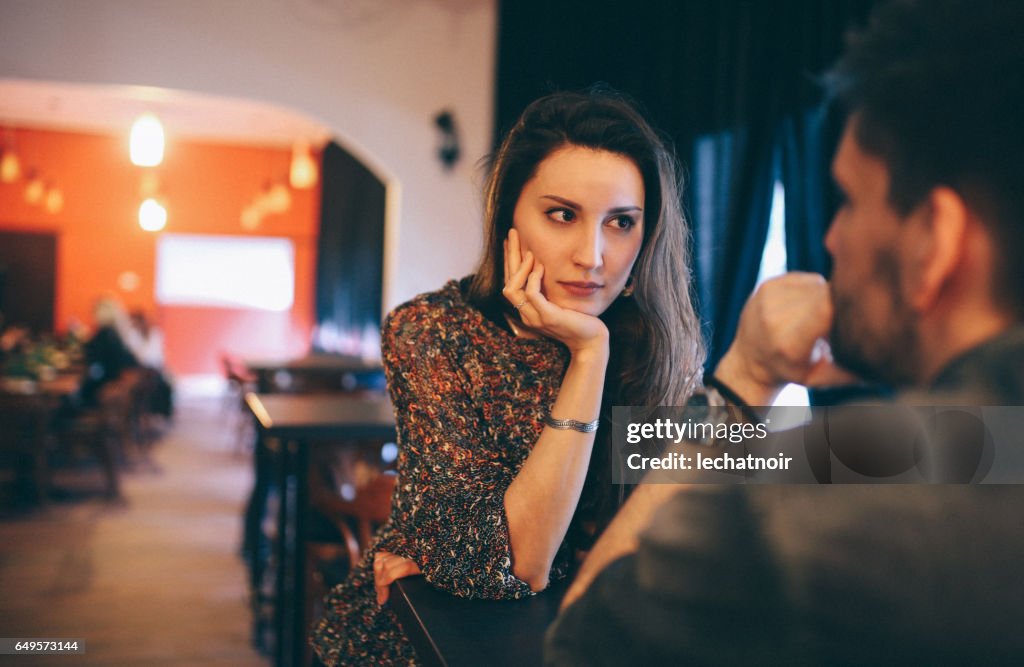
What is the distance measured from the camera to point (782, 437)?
64 cm

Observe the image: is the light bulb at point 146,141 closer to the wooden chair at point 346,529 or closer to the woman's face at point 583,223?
the wooden chair at point 346,529

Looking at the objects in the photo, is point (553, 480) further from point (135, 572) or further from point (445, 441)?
point (135, 572)

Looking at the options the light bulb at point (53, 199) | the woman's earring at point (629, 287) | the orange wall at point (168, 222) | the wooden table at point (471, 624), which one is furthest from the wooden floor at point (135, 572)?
the orange wall at point (168, 222)

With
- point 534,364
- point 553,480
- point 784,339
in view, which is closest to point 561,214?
point 534,364

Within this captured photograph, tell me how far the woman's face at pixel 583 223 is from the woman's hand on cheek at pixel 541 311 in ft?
0.06

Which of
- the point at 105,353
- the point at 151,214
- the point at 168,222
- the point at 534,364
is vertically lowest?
the point at 105,353

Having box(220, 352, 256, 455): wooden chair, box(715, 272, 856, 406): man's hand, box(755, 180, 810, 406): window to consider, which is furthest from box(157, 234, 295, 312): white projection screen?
box(715, 272, 856, 406): man's hand

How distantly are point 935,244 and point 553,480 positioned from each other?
2.03 ft

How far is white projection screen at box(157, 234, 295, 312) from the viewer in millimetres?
11578

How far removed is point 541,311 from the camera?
103cm

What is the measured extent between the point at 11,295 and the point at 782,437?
12.3 m

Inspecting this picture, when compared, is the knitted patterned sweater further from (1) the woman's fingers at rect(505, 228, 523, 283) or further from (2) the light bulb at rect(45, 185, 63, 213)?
(2) the light bulb at rect(45, 185, 63, 213)

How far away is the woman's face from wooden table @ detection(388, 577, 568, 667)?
0.41 m

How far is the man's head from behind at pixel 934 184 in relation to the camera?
40 centimetres
